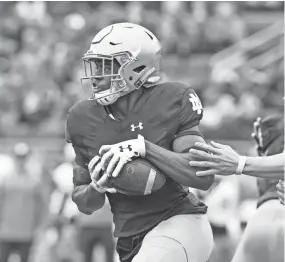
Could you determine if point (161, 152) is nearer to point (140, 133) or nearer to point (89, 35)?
point (140, 133)

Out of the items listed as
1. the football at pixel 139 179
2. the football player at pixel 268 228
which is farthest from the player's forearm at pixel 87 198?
the football player at pixel 268 228

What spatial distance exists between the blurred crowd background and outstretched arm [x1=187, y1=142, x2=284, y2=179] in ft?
14.2

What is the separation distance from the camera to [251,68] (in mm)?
11078

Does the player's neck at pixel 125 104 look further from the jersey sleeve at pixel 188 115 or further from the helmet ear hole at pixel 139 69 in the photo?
the jersey sleeve at pixel 188 115

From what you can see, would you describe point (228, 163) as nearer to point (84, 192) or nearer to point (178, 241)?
point (178, 241)

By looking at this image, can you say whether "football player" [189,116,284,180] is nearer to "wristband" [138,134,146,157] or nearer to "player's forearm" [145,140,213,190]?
"player's forearm" [145,140,213,190]

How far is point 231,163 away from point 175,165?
0.84ft

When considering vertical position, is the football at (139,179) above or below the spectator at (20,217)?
above

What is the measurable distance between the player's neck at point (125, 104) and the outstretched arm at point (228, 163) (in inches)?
17.5

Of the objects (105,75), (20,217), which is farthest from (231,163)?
(20,217)

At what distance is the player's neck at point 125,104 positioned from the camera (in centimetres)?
367

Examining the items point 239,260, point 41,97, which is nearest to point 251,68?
point 41,97

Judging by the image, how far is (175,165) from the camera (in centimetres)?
342

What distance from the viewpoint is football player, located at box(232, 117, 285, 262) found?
Result: 432 centimetres
